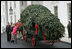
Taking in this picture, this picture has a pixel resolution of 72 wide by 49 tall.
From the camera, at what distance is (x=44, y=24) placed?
35.3ft

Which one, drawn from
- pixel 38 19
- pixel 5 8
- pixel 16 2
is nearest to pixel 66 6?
pixel 38 19

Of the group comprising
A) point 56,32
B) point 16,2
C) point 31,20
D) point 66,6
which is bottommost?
point 56,32

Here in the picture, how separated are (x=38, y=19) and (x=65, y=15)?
8.89 meters

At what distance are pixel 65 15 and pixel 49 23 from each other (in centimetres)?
926

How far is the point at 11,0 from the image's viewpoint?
122 feet

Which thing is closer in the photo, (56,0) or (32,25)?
(32,25)

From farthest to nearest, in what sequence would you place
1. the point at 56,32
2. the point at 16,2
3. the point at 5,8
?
1. the point at 5,8
2. the point at 16,2
3. the point at 56,32

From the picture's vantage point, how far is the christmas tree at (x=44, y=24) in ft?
Answer: 34.2

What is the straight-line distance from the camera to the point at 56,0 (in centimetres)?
2141

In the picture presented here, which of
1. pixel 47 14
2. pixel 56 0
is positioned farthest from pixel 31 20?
pixel 56 0

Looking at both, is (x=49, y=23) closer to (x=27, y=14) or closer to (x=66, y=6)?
(x=27, y=14)

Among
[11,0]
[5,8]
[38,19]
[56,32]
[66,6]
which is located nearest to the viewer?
[56,32]

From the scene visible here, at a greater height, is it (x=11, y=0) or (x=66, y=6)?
(x=11, y=0)

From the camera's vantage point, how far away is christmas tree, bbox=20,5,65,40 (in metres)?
10.4
